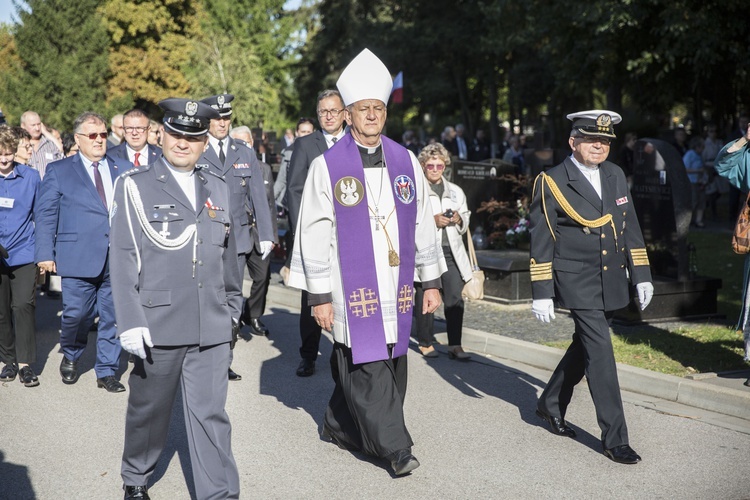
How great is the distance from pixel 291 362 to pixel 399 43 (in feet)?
123

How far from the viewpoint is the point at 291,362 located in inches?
347

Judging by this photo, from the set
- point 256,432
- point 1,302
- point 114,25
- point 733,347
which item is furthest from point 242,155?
point 114,25

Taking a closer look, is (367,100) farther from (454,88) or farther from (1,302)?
(454,88)

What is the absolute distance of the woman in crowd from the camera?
8.14 meters

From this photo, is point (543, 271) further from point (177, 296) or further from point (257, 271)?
point (257, 271)

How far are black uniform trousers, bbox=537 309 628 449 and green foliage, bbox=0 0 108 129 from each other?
4857 cm

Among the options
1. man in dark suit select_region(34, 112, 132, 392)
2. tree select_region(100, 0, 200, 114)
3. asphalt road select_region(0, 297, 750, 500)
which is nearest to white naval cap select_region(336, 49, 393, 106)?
asphalt road select_region(0, 297, 750, 500)

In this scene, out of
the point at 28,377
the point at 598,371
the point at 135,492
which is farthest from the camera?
the point at 28,377

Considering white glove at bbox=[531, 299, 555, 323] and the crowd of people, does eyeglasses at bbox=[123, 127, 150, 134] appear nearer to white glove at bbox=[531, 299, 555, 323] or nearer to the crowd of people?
the crowd of people

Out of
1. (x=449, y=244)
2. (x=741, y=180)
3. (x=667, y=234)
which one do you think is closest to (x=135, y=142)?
(x=449, y=244)

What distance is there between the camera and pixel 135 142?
342 inches

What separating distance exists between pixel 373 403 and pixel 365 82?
6.08 feet

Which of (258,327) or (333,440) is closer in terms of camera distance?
(333,440)

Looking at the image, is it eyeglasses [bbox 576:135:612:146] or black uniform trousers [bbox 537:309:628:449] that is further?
eyeglasses [bbox 576:135:612:146]
